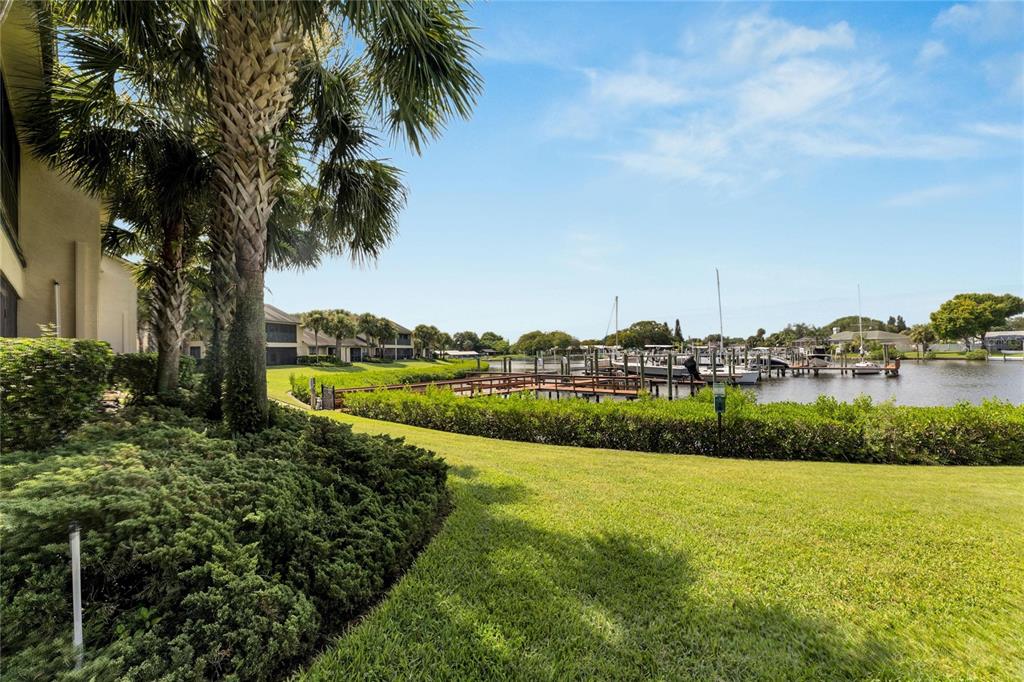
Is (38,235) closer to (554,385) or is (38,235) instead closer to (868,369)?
(554,385)

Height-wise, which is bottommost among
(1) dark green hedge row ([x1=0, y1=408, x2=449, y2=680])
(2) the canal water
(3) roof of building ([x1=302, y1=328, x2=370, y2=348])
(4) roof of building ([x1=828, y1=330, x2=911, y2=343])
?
(2) the canal water

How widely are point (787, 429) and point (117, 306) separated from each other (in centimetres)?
2119

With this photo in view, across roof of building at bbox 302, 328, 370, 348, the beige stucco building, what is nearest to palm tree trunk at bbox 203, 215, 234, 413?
the beige stucco building

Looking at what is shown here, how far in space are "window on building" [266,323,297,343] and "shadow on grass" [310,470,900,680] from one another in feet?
148

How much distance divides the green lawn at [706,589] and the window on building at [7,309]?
301 inches

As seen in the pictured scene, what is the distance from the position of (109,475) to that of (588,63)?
27.9ft

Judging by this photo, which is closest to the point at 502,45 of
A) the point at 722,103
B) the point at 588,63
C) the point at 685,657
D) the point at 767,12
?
the point at 588,63

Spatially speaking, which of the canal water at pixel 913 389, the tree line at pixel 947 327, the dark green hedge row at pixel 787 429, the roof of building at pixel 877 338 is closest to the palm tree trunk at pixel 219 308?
the dark green hedge row at pixel 787 429

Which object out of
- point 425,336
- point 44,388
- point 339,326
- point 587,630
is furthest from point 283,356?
point 587,630

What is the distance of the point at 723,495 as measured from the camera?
5.18 meters

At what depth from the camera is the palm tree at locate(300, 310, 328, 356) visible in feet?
159

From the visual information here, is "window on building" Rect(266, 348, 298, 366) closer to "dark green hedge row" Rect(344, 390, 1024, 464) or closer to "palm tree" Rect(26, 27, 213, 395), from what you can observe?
"palm tree" Rect(26, 27, 213, 395)

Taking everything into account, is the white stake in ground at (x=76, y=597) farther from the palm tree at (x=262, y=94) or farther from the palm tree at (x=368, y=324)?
the palm tree at (x=368, y=324)

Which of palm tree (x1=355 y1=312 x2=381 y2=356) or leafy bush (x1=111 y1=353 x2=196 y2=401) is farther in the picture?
palm tree (x1=355 y1=312 x2=381 y2=356)
